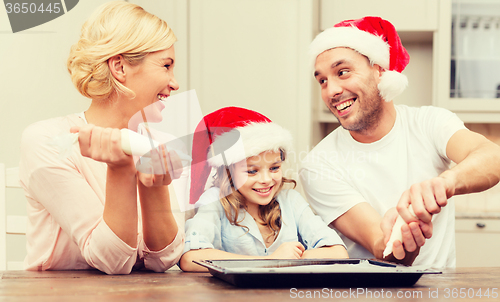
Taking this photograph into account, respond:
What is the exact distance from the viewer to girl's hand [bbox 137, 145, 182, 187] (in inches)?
27.5

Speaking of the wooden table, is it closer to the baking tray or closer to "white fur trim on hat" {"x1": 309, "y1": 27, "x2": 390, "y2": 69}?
the baking tray

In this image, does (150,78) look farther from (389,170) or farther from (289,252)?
(389,170)

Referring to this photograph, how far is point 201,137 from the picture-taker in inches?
48.9

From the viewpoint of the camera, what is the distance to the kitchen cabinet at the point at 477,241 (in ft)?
Answer: 6.81

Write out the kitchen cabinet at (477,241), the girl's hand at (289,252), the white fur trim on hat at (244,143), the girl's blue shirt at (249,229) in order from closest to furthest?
the girl's hand at (289,252), the girl's blue shirt at (249,229), the white fur trim on hat at (244,143), the kitchen cabinet at (477,241)

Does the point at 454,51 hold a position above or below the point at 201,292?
above

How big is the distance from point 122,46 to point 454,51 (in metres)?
1.90

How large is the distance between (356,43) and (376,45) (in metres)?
0.07

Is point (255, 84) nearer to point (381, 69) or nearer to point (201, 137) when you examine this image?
point (381, 69)

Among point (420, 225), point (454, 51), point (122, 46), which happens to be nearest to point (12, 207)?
point (122, 46)

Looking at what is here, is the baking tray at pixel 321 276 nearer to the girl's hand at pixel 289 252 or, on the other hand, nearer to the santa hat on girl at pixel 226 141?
the girl's hand at pixel 289 252

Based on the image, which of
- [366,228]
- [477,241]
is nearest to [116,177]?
[366,228]

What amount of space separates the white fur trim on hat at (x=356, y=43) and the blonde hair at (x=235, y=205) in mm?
491

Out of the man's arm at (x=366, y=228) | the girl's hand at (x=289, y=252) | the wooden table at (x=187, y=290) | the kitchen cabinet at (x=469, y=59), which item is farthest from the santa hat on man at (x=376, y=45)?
the kitchen cabinet at (x=469, y=59)
